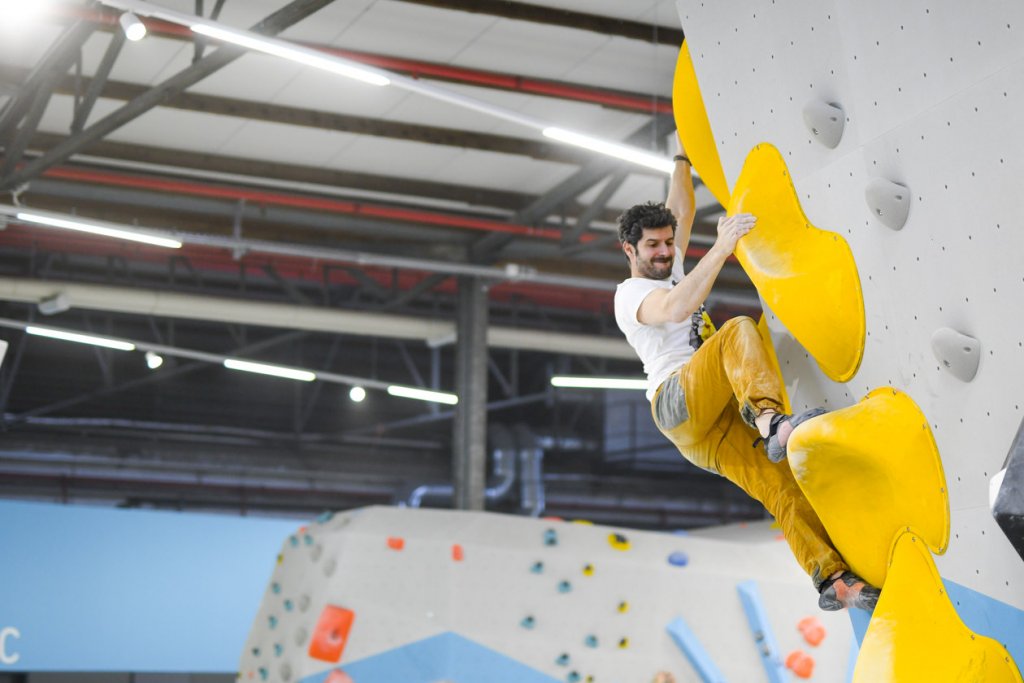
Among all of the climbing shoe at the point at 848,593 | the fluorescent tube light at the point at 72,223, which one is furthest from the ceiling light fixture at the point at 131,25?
the climbing shoe at the point at 848,593

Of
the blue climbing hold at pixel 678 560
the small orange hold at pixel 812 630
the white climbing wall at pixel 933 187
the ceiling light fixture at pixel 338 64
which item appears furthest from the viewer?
the small orange hold at pixel 812 630

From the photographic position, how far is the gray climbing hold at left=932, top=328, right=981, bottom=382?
380 cm

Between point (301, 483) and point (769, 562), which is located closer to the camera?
point (769, 562)

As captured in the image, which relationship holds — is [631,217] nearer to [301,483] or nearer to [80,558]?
[80,558]

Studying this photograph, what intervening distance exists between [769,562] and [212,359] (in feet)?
26.6

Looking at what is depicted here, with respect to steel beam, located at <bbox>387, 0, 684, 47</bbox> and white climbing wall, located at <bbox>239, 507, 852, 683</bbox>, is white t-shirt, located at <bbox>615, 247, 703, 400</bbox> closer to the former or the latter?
steel beam, located at <bbox>387, 0, 684, 47</bbox>

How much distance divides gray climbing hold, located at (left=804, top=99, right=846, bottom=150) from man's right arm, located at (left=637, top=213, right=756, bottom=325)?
464mm

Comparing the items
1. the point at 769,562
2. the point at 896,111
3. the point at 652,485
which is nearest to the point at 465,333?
the point at 769,562

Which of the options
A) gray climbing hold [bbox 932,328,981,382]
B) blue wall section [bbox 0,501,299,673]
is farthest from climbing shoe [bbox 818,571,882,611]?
blue wall section [bbox 0,501,299,673]

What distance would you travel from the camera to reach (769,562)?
13.3 meters

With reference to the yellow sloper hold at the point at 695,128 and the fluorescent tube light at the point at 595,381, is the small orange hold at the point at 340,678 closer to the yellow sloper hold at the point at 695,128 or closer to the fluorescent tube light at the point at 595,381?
the fluorescent tube light at the point at 595,381

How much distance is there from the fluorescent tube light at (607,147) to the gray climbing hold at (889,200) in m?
5.43

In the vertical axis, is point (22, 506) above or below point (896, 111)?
below

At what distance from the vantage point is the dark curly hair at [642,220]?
5.14 meters
